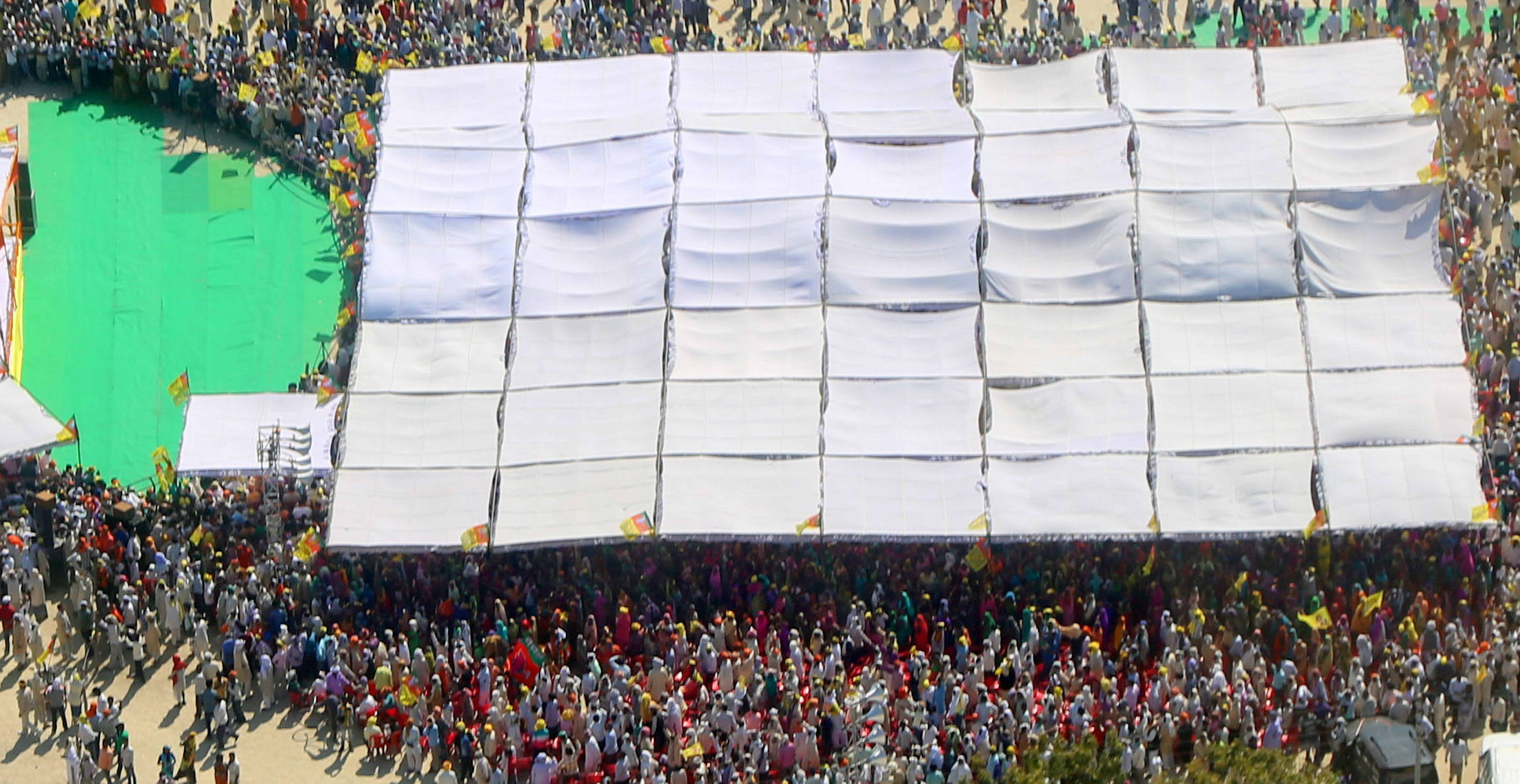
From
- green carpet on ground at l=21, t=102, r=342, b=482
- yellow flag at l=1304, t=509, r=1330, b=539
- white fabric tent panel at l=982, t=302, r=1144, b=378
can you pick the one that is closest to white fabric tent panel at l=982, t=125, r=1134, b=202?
white fabric tent panel at l=982, t=302, r=1144, b=378

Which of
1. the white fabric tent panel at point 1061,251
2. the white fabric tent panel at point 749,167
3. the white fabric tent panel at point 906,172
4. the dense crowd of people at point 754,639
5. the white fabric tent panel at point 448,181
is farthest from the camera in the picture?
the white fabric tent panel at point 448,181

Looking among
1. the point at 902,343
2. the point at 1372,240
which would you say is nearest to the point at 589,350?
the point at 902,343

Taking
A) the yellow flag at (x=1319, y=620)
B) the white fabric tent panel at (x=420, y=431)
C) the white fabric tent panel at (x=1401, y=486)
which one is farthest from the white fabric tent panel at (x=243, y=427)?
the white fabric tent panel at (x=1401, y=486)

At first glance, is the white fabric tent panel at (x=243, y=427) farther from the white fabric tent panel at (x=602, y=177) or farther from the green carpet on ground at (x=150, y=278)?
the white fabric tent panel at (x=602, y=177)

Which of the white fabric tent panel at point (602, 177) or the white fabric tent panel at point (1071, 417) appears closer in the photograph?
the white fabric tent panel at point (1071, 417)

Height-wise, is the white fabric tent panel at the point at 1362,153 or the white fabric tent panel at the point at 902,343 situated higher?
the white fabric tent panel at the point at 1362,153

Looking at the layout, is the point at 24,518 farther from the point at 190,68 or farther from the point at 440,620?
the point at 190,68

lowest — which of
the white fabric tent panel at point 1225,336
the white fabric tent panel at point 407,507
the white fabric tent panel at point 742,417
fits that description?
the white fabric tent panel at point 407,507
